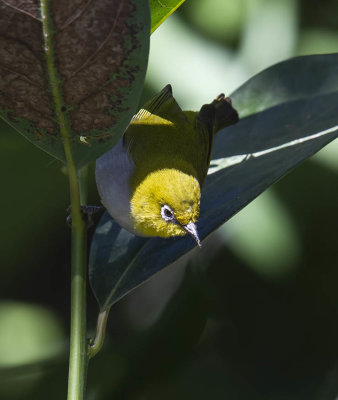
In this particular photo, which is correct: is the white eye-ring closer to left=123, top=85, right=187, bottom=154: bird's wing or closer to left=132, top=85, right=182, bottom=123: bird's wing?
left=123, top=85, right=187, bottom=154: bird's wing

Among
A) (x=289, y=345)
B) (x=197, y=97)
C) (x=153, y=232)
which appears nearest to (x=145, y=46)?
(x=153, y=232)

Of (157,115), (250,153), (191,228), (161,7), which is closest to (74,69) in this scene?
(161,7)

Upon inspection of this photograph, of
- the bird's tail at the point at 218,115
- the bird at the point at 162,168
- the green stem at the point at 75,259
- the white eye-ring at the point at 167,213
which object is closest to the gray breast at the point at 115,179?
the bird at the point at 162,168

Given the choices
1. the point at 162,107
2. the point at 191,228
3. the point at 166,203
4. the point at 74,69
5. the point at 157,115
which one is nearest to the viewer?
the point at 74,69

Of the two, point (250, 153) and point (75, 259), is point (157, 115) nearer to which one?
point (250, 153)

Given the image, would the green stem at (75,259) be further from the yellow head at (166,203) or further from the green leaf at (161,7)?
the yellow head at (166,203)

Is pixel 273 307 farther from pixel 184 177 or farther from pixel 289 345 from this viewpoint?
pixel 184 177

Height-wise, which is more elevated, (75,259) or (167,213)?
(75,259)

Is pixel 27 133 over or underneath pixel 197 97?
over
